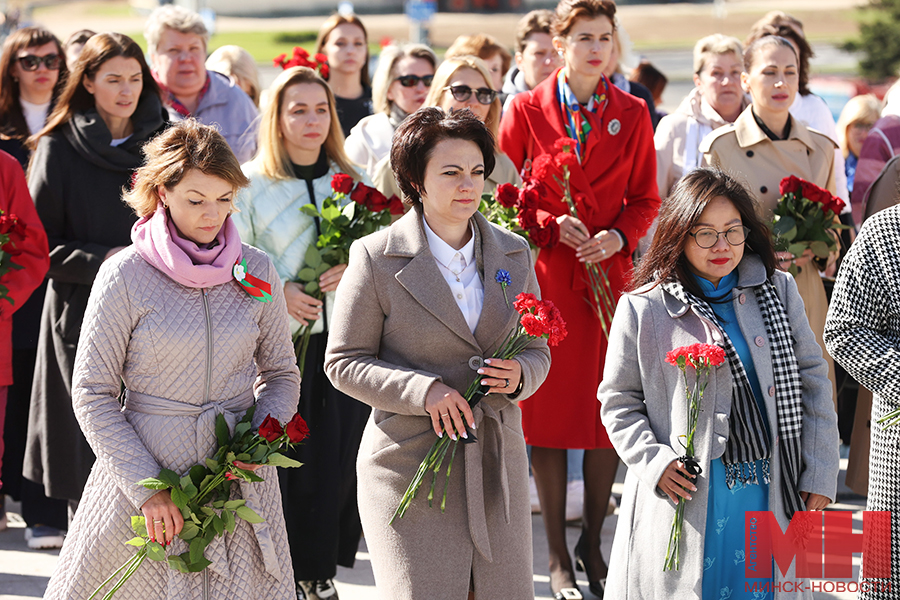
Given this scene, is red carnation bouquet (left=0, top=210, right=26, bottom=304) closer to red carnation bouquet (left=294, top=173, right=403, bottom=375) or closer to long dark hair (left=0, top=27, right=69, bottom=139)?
red carnation bouquet (left=294, top=173, right=403, bottom=375)

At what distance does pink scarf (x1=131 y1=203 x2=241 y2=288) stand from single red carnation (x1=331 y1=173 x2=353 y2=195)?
1.34 m

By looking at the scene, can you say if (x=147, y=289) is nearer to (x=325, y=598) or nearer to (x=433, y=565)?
(x=433, y=565)

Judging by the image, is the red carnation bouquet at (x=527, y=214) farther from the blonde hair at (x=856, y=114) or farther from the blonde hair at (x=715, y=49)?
the blonde hair at (x=856, y=114)

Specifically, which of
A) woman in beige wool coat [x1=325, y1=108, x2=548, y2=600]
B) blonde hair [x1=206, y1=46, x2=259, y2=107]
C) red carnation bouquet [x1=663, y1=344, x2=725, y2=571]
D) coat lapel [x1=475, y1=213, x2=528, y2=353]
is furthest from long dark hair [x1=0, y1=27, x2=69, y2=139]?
red carnation bouquet [x1=663, y1=344, x2=725, y2=571]

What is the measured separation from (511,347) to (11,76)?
13.2ft

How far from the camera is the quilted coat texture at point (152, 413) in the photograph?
10.8 ft

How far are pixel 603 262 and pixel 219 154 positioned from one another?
8.03ft

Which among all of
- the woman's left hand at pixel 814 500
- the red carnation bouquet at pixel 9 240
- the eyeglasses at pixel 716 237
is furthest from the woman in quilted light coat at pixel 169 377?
the woman's left hand at pixel 814 500

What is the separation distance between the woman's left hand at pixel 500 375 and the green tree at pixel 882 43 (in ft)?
102

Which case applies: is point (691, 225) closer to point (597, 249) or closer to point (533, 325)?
point (533, 325)

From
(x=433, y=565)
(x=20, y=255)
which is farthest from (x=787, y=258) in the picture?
(x=20, y=255)

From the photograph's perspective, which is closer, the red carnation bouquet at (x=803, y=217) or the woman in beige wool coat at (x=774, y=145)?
the red carnation bouquet at (x=803, y=217)

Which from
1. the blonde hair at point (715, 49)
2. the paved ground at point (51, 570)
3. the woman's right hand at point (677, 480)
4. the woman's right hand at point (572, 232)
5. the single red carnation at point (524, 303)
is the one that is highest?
the blonde hair at point (715, 49)
